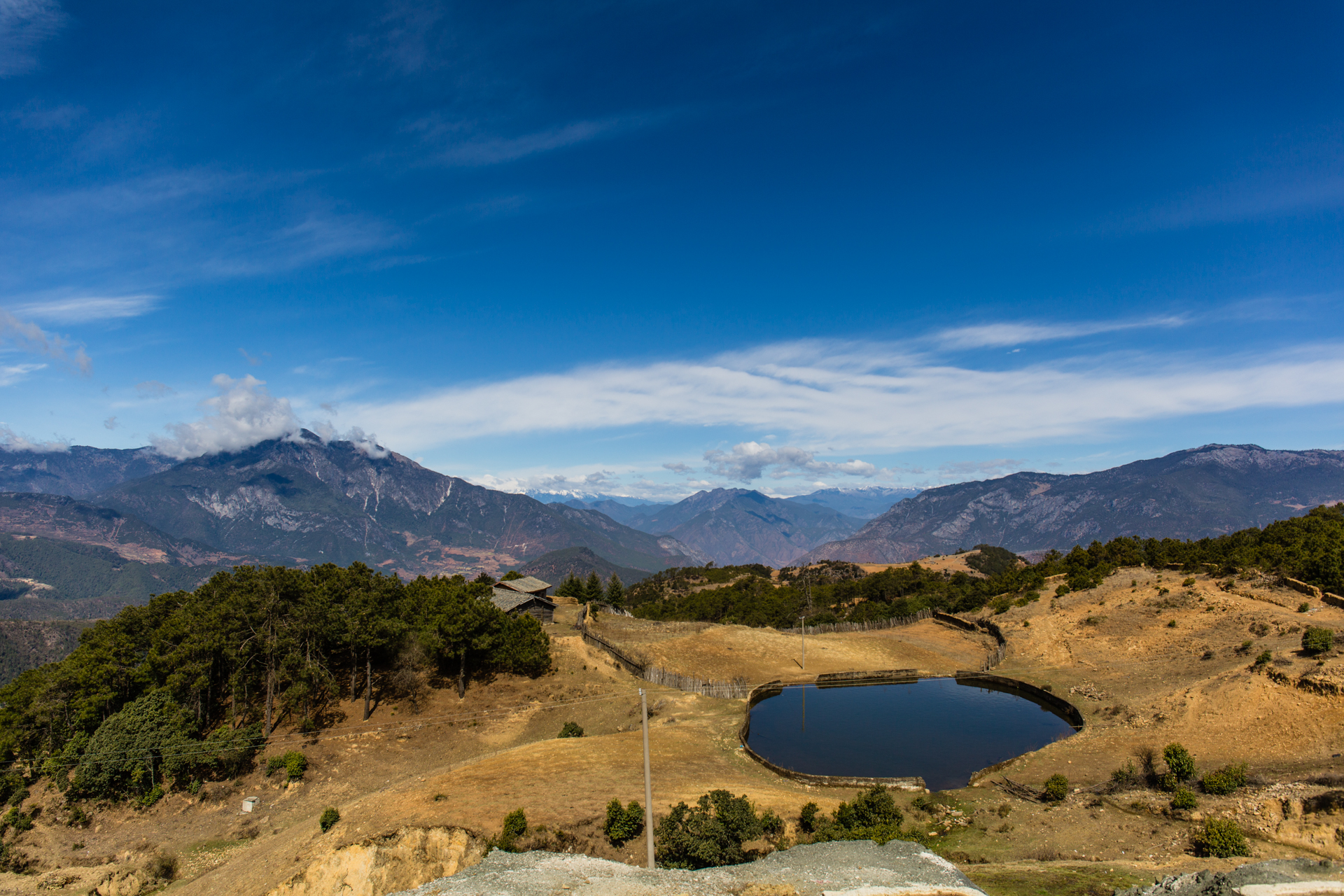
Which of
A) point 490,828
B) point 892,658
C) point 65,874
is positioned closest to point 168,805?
point 65,874

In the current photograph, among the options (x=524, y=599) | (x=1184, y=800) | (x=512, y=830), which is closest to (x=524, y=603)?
(x=524, y=599)

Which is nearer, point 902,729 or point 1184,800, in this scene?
point 1184,800

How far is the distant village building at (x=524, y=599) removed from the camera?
7588 cm

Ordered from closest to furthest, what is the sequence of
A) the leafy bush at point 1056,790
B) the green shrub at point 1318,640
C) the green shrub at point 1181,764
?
the green shrub at point 1181,764
the leafy bush at point 1056,790
the green shrub at point 1318,640

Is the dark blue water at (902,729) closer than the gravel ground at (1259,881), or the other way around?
the gravel ground at (1259,881)

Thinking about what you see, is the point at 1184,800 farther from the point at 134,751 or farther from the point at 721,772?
the point at 134,751

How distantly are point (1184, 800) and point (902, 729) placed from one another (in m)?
22.1

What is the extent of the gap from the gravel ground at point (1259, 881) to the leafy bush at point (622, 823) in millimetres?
18827

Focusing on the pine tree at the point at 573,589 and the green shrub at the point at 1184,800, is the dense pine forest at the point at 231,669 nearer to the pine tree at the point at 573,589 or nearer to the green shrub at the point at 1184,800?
the green shrub at the point at 1184,800

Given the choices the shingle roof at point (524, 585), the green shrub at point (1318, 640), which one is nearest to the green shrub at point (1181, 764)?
the green shrub at point (1318, 640)

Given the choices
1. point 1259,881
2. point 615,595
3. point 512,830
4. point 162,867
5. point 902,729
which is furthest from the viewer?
point 615,595

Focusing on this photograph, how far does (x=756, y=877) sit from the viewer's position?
2003 centimetres

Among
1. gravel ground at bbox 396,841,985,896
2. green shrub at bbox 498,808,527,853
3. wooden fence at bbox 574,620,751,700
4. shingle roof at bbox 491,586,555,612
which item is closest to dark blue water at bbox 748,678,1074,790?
wooden fence at bbox 574,620,751,700

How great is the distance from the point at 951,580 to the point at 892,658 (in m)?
52.9
